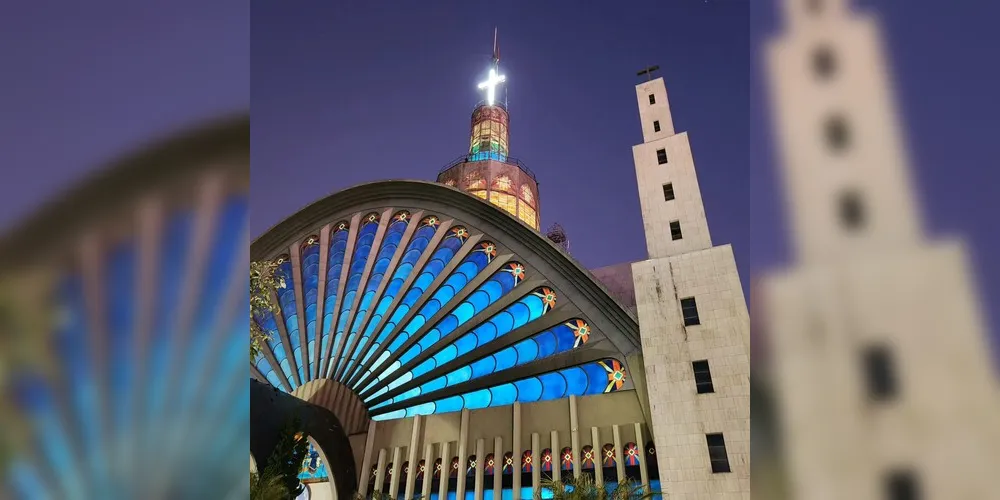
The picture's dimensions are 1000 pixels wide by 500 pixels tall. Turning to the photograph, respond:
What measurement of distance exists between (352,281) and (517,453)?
1217 centimetres

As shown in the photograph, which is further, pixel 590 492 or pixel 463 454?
pixel 463 454

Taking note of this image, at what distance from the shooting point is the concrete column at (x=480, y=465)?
19031 millimetres

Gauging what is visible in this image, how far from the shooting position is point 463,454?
786 inches

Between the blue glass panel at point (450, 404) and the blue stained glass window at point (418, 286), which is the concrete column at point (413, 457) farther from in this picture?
the blue stained glass window at point (418, 286)

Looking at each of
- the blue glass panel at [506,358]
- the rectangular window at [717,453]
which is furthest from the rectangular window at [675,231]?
the blue glass panel at [506,358]

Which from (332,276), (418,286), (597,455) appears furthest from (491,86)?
(597,455)

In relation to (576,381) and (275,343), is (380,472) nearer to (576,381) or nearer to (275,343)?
(576,381)

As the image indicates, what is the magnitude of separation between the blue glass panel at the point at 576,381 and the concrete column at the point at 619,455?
2.11 m
